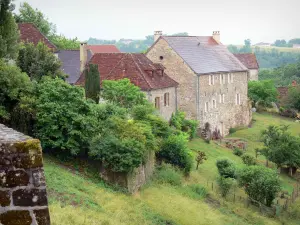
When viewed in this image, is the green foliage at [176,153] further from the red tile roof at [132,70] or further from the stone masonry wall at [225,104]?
the stone masonry wall at [225,104]

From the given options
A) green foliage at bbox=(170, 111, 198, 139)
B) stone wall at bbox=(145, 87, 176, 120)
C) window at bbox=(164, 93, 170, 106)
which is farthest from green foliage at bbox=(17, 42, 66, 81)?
green foliage at bbox=(170, 111, 198, 139)

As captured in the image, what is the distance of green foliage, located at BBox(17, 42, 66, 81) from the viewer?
3097 centimetres

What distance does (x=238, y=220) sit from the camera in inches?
1017

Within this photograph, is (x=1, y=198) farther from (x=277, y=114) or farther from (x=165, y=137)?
(x=277, y=114)

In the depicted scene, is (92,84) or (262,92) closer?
(92,84)

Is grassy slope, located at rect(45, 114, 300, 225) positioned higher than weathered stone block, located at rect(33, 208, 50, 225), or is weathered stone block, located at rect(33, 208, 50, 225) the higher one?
weathered stone block, located at rect(33, 208, 50, 225)

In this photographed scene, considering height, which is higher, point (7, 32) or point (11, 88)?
point (7, 32)

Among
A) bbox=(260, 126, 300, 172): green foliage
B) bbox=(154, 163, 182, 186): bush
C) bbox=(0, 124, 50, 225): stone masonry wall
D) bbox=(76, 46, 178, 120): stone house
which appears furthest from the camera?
bbox=(76, 46, 178, 120): stone house

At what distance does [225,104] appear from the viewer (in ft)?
180

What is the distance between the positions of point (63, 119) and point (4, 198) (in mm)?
20072

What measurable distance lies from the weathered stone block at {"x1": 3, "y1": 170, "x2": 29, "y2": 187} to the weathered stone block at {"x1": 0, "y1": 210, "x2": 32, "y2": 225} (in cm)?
27

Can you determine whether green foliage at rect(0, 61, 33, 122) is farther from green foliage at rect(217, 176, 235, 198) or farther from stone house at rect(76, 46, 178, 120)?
stone house at rect(76, 46, 178, 120)

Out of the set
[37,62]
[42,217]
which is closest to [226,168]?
[37,62]

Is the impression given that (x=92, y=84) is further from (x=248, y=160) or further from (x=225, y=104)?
(x=225, y=104)
